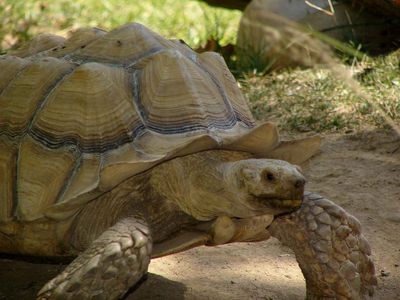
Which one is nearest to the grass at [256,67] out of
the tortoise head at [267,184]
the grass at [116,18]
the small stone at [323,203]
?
the grass at [116,18]

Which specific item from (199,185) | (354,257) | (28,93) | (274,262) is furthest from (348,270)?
(28,93)

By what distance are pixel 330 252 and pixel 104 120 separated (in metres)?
0.99

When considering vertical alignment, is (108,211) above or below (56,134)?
below

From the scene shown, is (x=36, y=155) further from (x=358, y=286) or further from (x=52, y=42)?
(x=358, y=286)

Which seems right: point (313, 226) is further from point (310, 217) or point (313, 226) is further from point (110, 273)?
point (110, 273)

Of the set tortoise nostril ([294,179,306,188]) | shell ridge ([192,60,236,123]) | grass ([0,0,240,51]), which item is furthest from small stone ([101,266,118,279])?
grass ([0,0,240,51])

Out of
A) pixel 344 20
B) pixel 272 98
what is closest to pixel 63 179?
pixel 272 98

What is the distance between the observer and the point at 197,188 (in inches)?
101

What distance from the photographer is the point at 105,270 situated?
232 cm

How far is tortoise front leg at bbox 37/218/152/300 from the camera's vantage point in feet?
7.56

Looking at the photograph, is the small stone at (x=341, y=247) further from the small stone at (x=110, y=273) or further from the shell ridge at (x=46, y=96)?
the shell ridge at (x=46, y=96)

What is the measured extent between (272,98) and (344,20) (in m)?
1.27

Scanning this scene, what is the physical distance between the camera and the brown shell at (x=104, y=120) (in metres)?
2.50

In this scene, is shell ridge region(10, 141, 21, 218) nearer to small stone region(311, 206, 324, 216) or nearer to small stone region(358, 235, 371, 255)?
small stone region(311, 206, 324, 216)
